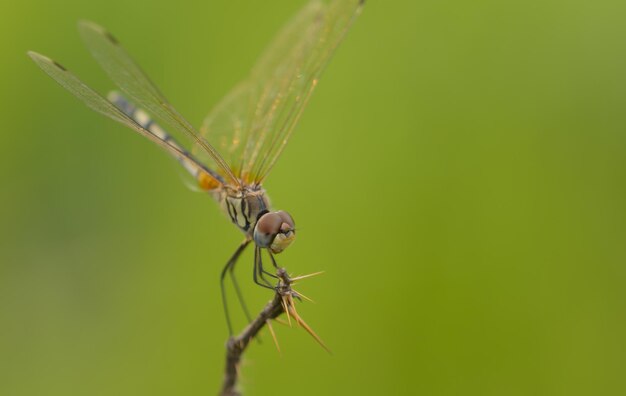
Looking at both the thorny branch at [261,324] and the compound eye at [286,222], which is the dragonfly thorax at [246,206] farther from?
the thorny branch at [261,324]

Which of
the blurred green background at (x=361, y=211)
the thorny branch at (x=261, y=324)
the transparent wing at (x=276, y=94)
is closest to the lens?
the thorny branch at (x=261, y=324)

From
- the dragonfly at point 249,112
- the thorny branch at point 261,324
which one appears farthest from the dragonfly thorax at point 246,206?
the thorny branch at point 261,324

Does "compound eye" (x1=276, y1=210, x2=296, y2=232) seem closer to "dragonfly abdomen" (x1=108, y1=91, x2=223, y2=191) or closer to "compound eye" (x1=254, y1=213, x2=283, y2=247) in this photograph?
"compound eye" (x1=254, y1=213, x2=283, y2=247)

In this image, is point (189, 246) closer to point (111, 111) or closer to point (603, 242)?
point (111, 111)

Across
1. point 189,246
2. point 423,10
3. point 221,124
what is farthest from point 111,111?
point 423,10

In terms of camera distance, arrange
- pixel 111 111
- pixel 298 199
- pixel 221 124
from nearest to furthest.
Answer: pixel 111 111 → pixel 221 124 → pixel 298 199

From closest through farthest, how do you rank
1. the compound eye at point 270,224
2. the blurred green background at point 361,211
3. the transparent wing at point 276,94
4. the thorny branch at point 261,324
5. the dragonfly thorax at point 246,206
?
the thorny branch at point 261,324, the compound eye at point 270,224, the dragonfly thorax at point 246,206, the transparent wing at point 276,94, the blurred green background at point 361,211
